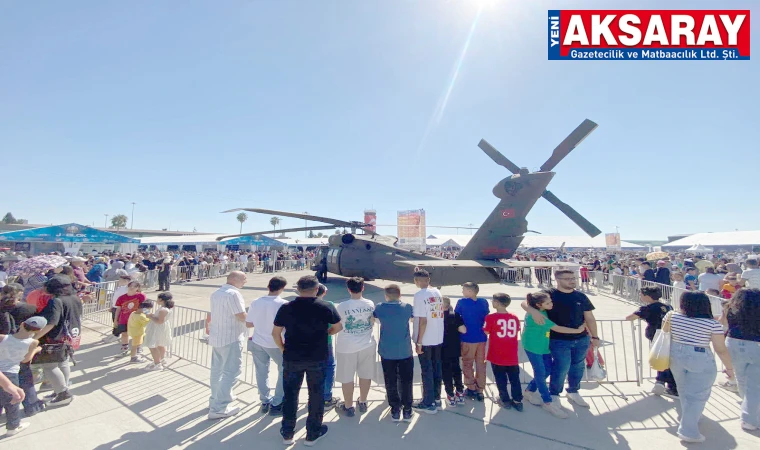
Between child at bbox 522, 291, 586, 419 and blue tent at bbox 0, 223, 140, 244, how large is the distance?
82.0ft

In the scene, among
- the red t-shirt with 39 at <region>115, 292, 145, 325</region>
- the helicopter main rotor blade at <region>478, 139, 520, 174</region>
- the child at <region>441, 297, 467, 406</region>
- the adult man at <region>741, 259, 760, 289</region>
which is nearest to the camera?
the child at <region>441, 297, 467, 406</region>

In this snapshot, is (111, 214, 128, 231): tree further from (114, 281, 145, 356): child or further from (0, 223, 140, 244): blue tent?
(114, 281, 145, 356): child

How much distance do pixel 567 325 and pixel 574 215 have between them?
6.97 meters

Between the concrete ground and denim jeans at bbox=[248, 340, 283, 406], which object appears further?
denim jeans at bbox=[248, 340, 283, 406]

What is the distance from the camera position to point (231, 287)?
14.4ft

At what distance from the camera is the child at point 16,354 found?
11.5ft

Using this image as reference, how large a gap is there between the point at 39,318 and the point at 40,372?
1.62 m

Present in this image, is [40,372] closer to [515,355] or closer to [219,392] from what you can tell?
[219,392]

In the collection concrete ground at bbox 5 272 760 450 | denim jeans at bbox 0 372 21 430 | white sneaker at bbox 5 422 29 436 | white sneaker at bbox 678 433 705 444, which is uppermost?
denim jeans at bbox 0 372 21 430

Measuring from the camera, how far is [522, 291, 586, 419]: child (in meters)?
4.11

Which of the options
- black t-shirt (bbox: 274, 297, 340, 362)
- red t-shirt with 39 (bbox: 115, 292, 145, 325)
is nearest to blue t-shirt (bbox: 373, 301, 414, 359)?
black t-shirt (bbox: 274, 297, 340, 362)

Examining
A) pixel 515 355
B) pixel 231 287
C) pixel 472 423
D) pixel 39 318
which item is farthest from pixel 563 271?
pixel 39 318

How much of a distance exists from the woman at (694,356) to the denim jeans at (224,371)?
5.41m

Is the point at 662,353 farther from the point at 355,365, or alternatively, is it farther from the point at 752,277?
the point at 752,277
